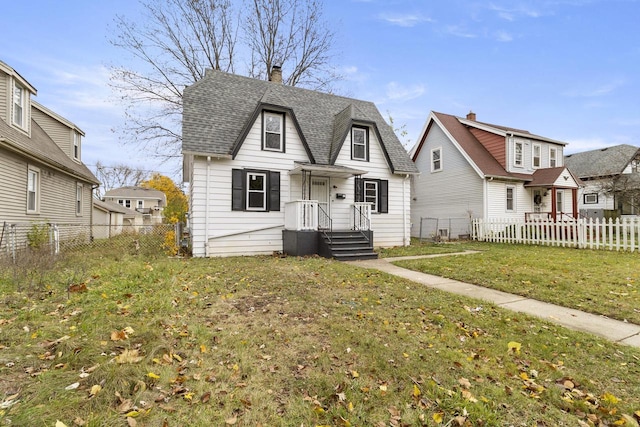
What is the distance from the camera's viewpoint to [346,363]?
3.07 m

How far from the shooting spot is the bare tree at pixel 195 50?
18141mm

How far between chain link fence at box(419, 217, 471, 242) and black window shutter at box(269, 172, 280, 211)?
29.8ft

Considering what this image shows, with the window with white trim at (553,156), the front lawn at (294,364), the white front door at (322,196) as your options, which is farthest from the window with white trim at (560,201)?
the front lawn at (294,364)

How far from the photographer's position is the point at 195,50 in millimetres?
19953

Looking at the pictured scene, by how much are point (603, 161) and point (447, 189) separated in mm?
19473

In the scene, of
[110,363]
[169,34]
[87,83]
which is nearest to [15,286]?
[110,363]

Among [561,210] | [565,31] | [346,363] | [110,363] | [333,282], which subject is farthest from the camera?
[561,210]

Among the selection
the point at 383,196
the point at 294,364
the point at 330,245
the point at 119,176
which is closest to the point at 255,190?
the point at 330,245

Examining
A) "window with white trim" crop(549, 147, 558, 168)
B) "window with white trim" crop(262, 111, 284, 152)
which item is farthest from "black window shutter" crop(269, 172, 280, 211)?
"window with white trim" crop(549, 147, 558, 168)

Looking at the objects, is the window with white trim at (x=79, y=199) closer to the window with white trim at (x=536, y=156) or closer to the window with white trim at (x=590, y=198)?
the window with white trim at (x=536, y=156)

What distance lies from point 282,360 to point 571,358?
3.02 m

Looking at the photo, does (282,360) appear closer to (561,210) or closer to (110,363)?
(110,363)

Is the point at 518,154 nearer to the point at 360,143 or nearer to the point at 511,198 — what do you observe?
the point at 511,198

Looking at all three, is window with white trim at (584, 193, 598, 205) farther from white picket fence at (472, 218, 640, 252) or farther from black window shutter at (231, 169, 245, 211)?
black window shutter at (231, 169, 245, 211)
